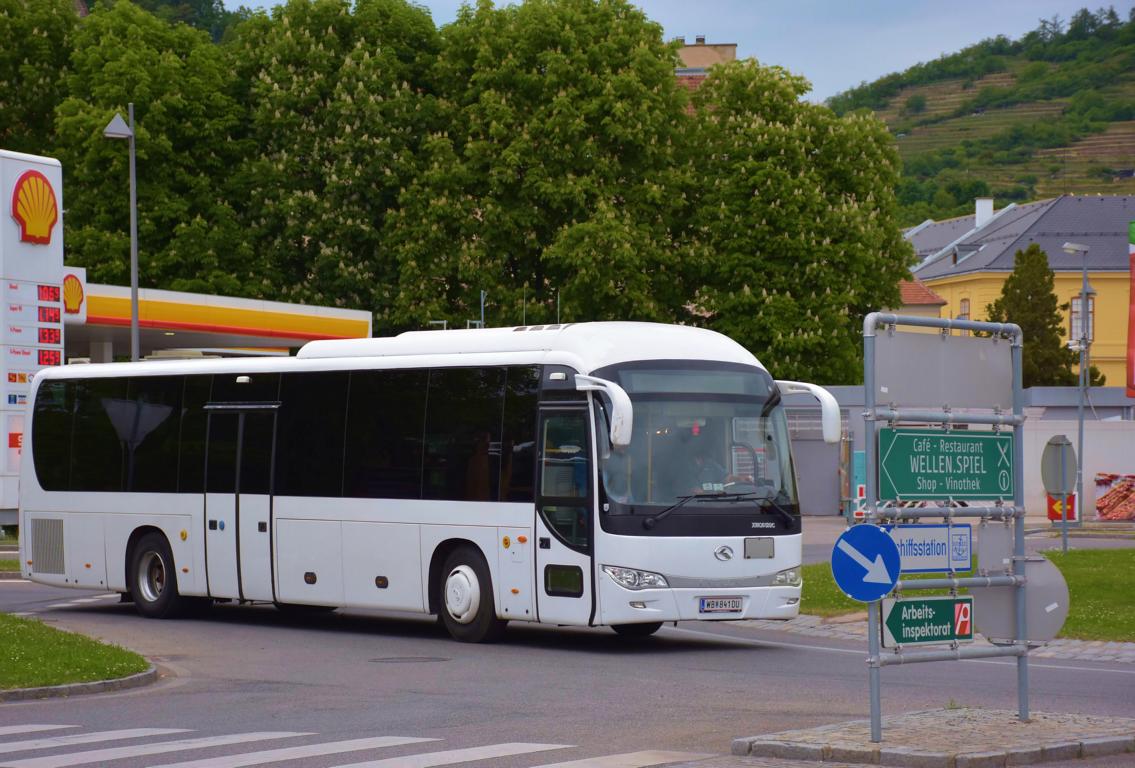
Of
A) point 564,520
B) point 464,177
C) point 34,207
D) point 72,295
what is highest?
point 464,177

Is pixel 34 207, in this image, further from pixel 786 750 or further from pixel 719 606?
pixel 786 750

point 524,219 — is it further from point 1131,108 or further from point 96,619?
point 1131,108

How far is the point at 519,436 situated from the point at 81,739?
746 cm

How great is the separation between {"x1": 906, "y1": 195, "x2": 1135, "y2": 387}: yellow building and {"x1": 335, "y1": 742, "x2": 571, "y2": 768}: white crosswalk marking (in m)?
88.9

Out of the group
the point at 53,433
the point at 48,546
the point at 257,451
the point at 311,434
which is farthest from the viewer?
the point at 53,433

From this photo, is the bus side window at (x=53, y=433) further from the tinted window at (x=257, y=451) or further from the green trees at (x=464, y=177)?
the green trees at (x=464, y=177)

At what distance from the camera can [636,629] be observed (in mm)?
19453

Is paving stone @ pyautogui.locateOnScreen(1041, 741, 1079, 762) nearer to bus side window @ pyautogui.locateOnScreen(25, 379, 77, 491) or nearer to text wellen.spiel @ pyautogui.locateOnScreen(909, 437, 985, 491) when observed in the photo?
text wellen.spiel @ pyautogui.locateOnScreen(909, 437, 985, 491)

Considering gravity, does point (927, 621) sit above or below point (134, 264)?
below

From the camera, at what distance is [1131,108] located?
632 feet

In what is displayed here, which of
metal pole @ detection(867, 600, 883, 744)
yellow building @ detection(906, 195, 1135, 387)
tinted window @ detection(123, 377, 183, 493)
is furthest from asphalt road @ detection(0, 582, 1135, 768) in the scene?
yellow building @ detection(906, 195, 1135, 387)

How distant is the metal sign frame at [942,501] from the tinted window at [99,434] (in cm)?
1379

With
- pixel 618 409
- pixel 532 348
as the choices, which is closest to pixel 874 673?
pixel 618 409

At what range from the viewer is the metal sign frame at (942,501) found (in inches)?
419
